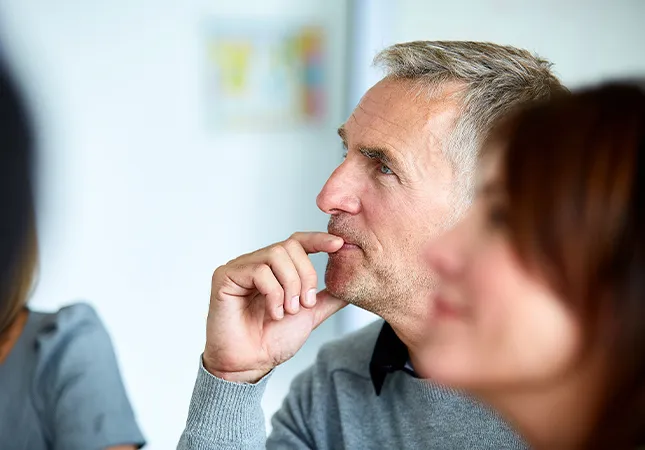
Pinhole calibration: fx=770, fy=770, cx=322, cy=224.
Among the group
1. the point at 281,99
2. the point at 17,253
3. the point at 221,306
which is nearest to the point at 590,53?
the point at 281,99

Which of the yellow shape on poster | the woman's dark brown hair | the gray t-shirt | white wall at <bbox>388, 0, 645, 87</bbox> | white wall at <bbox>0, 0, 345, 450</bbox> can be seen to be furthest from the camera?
white wall at <bbox>388, 0, 645, 87</bbox>

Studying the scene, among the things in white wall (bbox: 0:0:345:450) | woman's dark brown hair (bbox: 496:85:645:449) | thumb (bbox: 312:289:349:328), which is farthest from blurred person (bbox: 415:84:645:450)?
white wall (bbox: 0:0:345:450)

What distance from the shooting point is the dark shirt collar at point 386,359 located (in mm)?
1358

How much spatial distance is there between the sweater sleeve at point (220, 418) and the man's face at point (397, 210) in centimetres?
24

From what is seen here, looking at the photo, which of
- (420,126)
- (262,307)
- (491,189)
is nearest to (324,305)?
(262,307)

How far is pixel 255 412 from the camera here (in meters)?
1.32

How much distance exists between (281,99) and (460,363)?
1.65 metres

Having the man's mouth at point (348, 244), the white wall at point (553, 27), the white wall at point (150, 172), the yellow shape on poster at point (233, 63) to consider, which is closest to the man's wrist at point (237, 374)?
the man's mouth at point (348, 244)

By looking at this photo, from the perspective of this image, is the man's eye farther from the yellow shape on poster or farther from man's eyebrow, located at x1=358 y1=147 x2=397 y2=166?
the yellow shape on poster

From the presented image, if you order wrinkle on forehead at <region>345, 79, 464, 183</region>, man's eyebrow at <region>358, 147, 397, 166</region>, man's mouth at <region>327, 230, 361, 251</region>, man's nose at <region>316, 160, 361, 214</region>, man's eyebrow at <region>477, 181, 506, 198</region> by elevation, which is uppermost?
man's eyebrow at <region>477, 181, 506, 198</region>

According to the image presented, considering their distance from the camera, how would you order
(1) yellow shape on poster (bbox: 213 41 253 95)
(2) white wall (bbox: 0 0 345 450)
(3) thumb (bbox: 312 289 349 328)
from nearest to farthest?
(3) thumb (bbox: 312 289 349 328)
(2) white wall (bbox: 0 0 345 450)
(1) yellow shape on poster (bbox: 213 41 253 95)

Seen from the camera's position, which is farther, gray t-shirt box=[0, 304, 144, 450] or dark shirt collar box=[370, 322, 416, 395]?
dark shirt collar box=[370, 322, 416, 395]

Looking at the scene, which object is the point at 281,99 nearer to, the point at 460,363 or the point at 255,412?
the point at 255,412

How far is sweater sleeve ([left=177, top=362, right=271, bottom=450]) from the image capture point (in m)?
1.27
